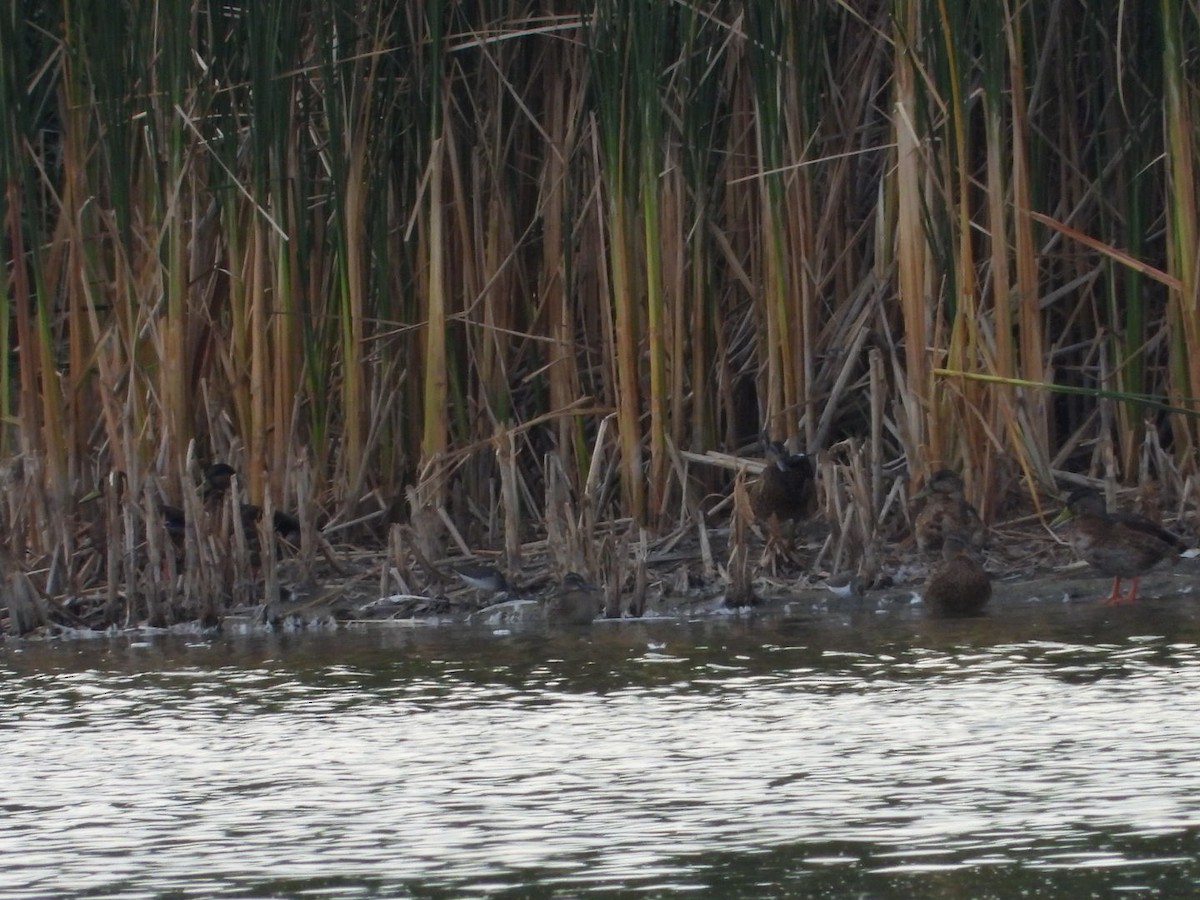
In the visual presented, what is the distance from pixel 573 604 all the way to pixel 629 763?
10.6 ft

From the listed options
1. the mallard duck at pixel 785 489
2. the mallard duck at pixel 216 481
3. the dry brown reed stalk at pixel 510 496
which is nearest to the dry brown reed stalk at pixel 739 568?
the mallard duck at pixel 785 489

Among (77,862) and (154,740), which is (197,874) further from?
(154,740)

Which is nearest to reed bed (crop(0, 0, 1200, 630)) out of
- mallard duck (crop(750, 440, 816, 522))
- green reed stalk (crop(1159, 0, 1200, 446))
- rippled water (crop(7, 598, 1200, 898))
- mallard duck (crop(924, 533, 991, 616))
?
green reed stalk (crop(1159, 0, 1200, 446))

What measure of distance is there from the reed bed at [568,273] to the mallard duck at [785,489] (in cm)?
14

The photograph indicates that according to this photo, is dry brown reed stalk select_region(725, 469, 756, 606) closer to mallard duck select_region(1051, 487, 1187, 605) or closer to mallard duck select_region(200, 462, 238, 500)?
mallard duck select_region(1051, 487, 1187, 605)

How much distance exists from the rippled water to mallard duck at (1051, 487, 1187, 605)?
0.36m

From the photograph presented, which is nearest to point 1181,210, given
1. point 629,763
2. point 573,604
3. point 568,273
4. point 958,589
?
point 958,589

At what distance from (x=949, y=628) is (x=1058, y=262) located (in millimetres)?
3191

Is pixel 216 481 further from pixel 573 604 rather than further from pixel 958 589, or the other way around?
pixel 958 589

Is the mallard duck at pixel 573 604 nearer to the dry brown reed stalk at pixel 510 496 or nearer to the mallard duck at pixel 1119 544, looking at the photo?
the dry brown reed stalk at pixel 510 496

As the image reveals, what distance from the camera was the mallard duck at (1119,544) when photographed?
28.7 ft

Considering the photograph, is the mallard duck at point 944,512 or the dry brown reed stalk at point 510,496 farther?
the dry brown reed stalk at point 510,496

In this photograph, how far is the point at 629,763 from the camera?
5.57m

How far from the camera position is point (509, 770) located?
5.56m
